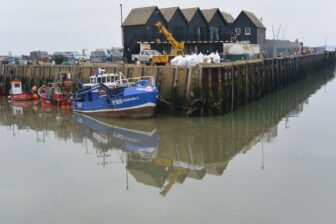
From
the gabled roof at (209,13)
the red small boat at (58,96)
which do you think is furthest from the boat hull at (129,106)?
the gabled roof at (209,13)

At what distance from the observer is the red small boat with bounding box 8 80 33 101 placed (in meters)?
32.2

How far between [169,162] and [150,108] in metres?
7.07

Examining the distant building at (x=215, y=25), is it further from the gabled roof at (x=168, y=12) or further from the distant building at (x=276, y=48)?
the distant building at (x=276, y=48)

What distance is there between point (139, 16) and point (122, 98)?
83.0 feet

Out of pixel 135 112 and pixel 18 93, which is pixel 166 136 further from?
pixel 18 93

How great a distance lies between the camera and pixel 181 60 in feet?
77.5

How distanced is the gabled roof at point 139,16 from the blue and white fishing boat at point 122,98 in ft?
67.5

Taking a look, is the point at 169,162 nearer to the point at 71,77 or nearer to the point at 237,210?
the point at 237,210

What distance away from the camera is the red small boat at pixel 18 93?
32.2 metres

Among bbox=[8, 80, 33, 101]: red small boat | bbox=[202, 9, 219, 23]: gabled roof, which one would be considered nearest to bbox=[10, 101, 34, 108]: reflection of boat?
bbox=[8, 80, 33, 101]: red small boat

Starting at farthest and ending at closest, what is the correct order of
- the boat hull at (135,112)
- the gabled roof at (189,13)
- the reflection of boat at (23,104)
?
the gabled roof at (189,13) < the reflection of boat at (23,104) < the boat hull at (135,112)

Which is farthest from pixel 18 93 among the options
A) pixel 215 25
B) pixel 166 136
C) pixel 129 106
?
pixel 215 25

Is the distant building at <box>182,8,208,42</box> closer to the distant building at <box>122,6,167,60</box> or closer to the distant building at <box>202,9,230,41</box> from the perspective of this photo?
the distant building at <box>202,9,230,41</box>

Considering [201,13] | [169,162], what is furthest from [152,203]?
[201,13]
